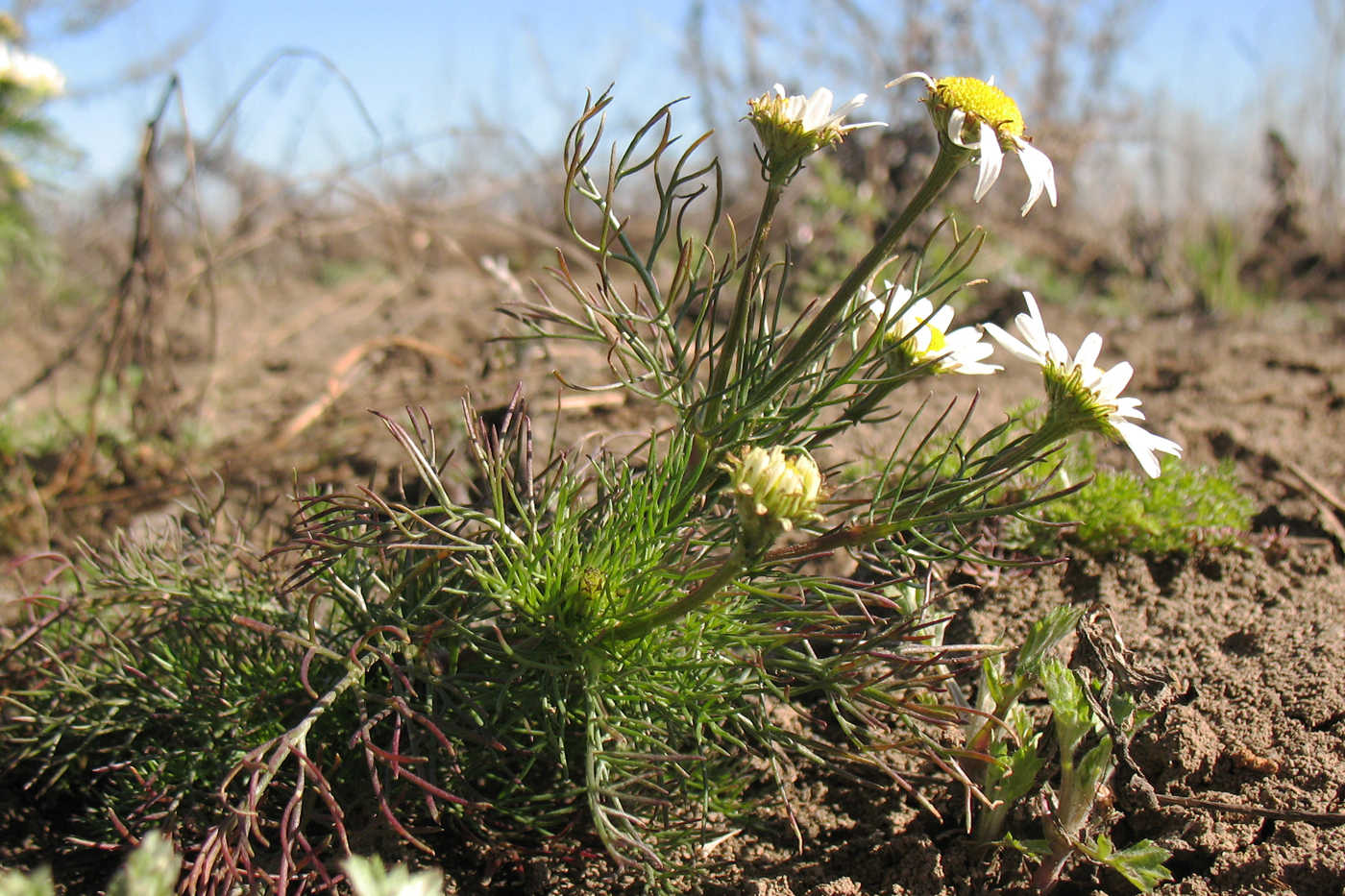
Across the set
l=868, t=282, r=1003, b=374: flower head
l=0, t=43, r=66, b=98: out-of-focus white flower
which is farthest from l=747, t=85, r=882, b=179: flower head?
l=0, t=43, r=66, b=98: out-of-focus white flower

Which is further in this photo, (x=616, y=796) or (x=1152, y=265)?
(x=1152, y=265)

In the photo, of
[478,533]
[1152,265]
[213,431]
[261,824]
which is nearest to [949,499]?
[478,533]

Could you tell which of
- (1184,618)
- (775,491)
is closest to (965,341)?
(775,491)

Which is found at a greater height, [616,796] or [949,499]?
[949,499]

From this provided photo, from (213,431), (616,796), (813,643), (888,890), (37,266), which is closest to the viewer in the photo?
(616,796)

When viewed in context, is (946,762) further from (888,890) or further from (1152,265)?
(1152,265)

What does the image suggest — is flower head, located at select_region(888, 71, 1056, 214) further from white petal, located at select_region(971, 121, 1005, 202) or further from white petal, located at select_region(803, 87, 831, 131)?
white petal, located at select_region(803, 87, 831, 131)

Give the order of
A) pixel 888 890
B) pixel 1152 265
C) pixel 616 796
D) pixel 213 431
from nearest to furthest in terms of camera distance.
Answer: pixel 616 796 < pixel 888 890 < pixel 213 431 < pixel 1152 265
